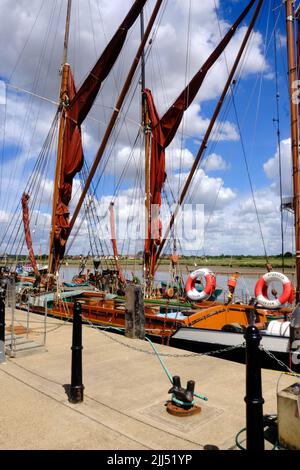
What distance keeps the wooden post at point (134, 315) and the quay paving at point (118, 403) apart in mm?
1188

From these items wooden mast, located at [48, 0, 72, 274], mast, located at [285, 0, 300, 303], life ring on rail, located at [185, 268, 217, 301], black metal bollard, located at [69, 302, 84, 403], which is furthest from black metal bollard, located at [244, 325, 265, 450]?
wooden mast, located at [48, 0, 72, 274]

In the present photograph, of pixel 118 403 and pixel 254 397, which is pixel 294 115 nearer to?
pixel 118 403

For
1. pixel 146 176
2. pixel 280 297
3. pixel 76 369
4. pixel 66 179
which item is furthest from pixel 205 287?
pixel 146 176

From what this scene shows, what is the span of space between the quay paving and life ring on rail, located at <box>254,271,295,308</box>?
9.33 feet

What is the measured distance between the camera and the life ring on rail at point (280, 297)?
9422 millimetres

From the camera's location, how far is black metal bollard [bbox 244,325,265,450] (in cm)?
328

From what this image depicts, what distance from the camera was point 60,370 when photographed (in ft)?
21.3

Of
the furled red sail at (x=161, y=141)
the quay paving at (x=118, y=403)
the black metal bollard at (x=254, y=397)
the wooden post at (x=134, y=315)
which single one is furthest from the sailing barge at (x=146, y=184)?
the black metal bollard at (x=254, y=397)

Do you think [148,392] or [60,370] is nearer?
[148,392]

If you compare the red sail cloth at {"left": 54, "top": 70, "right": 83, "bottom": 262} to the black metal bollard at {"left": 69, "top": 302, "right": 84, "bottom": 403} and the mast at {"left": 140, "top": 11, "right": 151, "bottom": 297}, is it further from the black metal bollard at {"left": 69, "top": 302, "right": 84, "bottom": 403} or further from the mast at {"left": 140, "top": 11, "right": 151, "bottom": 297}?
the black metal bollard at {"left": 69, "top": 302, "right": 84, "bottom": 403}

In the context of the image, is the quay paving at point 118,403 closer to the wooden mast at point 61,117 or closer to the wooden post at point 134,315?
the wooden post at point 134,315

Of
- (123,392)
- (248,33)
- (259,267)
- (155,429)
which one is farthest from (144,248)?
(259,267)
